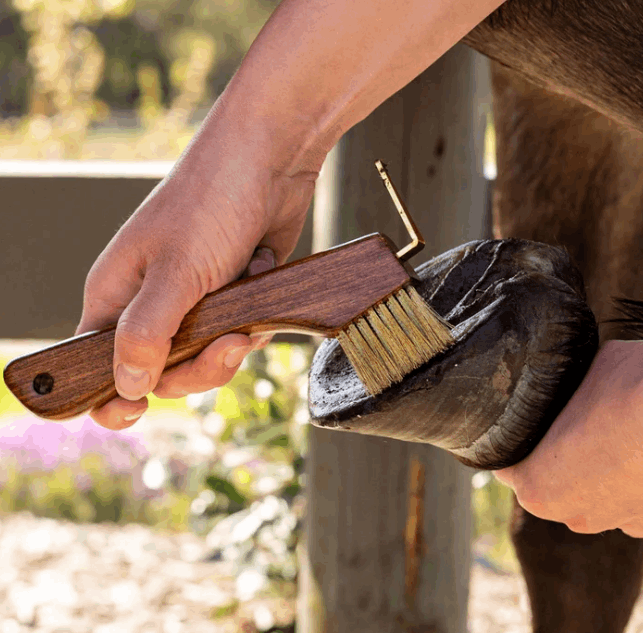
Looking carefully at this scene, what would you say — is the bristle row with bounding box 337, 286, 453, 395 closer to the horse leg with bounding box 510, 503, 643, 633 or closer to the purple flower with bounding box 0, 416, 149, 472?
the horse leg with bounding box 510, 503, 643, 633

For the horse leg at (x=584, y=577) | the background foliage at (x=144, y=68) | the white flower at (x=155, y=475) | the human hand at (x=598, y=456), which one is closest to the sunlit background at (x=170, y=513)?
the white flower at (x=155, y=475)

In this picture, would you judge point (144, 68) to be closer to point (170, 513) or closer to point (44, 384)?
point (170, 513)

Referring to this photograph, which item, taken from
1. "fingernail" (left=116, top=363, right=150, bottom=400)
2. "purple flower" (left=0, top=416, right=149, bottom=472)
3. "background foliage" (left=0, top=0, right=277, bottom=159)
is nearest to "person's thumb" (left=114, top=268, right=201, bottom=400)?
"fingernail" (left=116, top=363, right=150, bottom=400)

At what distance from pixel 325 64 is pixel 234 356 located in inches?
10.5

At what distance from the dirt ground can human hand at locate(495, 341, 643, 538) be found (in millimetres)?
1097

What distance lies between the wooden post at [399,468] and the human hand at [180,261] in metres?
0.61

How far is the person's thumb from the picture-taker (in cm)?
79

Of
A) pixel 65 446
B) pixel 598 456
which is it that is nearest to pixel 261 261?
pixel 598 456

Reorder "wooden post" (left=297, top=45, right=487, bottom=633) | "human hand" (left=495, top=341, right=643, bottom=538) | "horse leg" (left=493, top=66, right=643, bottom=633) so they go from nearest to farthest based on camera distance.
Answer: "human hand" (left=495, top=341, right=643, bottom=538), "horse leg" (left=493, top=66, right=643, bottom=633), "wooden post" (left=297, top=45, right=487, bottom=633)

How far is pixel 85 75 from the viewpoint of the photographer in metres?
3.99

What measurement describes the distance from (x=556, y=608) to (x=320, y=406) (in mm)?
699

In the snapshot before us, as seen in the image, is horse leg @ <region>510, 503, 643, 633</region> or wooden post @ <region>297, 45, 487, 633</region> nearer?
horse leg @ <region>510, 503, 643, 633</region>

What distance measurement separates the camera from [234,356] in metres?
0.85

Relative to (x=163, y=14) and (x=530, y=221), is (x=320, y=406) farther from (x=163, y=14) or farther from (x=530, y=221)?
(x=163, y=14)
